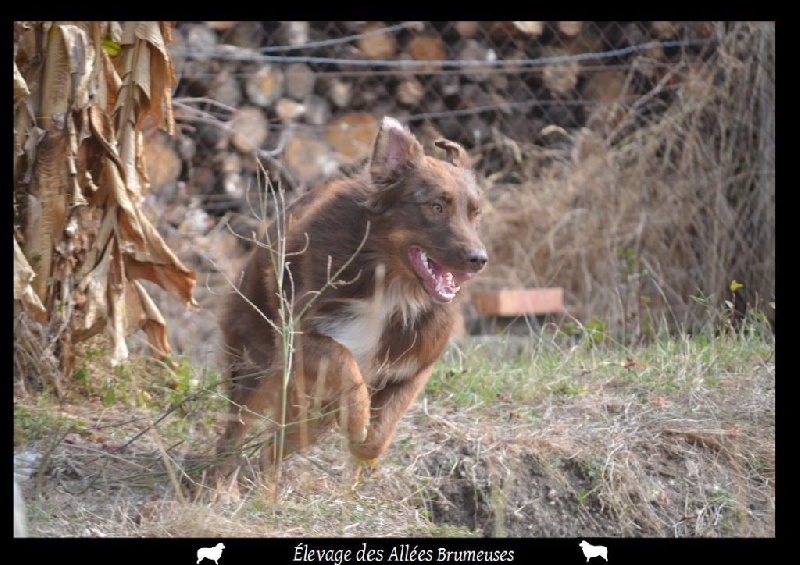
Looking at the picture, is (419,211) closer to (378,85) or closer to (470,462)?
(470,462)

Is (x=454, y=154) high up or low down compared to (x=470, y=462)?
up

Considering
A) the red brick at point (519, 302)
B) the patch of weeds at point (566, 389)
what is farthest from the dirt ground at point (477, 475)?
the red brick at point (519, 302)

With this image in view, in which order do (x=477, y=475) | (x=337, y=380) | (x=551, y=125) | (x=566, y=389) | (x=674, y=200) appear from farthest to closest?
(x=551, y=125), (x=674, y=200), (x=566, y=389), (x=477, y=475), (x=337, y=380)

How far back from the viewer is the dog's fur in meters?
4.34

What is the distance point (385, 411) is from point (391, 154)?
1.15 meters

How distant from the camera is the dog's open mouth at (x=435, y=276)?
173 inches

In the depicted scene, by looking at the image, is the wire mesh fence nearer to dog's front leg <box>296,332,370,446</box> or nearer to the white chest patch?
the white chest patch

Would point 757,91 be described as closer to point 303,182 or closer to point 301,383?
point 303,182

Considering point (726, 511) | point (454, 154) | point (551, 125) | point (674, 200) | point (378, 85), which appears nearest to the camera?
point (726, 511)

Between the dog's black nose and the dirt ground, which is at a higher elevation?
the dog's black nose

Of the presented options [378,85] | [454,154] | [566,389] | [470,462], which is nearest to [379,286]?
[454,154]

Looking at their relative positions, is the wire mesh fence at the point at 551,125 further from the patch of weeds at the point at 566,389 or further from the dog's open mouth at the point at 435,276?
the dog's open mouth at the point at 435,276

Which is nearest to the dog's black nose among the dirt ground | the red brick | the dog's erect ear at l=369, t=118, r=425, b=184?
the dog's erect ear at l=369, t=118, r=425, b=184

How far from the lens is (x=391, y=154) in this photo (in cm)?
452
